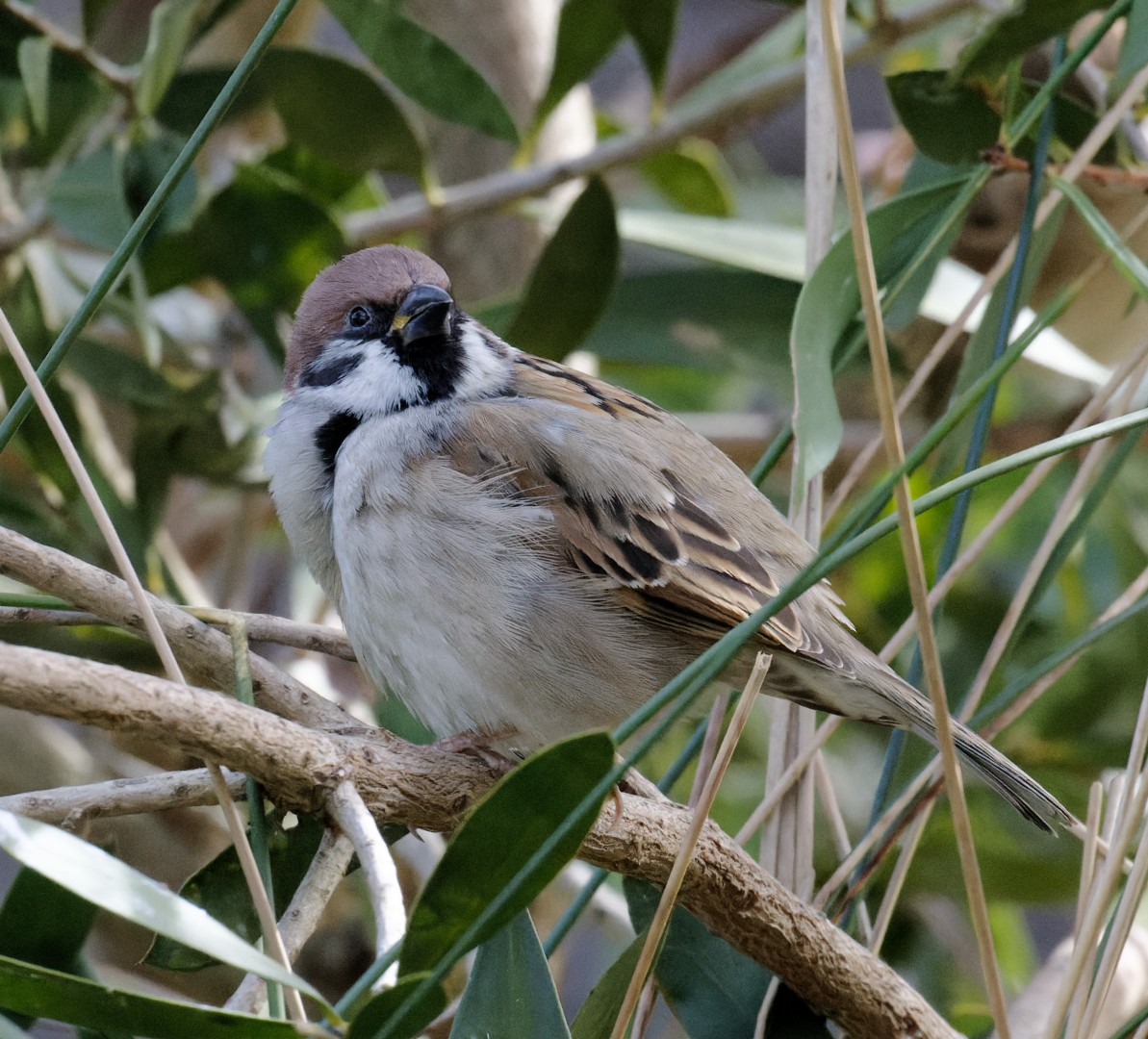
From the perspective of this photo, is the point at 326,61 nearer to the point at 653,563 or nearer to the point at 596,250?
Result: the point at 596,250

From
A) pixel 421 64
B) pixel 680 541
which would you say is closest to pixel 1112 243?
pixel 680 541

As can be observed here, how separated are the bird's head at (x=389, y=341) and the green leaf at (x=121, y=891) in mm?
1135

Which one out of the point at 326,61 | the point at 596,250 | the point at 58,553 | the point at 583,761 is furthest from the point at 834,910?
the point at 326,61

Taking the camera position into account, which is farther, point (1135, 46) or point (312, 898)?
point (1135, 46)

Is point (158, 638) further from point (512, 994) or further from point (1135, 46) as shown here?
point (1135, 46)

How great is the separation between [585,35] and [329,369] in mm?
828

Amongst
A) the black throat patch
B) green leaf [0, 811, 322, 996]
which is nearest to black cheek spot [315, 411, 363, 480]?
the black throat patch

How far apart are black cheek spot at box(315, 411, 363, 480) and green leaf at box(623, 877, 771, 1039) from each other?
704mm

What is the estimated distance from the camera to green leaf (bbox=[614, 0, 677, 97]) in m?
2.48

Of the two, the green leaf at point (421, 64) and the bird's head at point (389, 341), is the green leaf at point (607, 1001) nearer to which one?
the bird's head at point (389, 341)

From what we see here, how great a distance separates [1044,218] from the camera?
6.32 feet

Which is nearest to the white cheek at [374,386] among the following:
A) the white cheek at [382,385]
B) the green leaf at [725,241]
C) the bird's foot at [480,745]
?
the white cheek at [382,385]

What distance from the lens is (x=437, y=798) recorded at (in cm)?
133

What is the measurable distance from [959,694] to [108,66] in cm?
182
